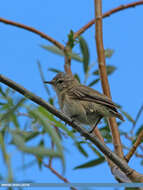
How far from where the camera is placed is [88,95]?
372 cm

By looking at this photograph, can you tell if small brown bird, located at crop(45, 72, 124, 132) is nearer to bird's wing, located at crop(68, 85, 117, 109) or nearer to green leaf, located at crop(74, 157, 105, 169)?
bird's wing, located at crop(68, 85, 117, 109)

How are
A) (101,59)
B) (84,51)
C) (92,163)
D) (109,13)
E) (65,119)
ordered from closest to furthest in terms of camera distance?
(65,119) → (92,163) → (101,59) → (84,51) → (109,13)

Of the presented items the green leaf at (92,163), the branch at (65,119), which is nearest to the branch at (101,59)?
the green leaf at (92,163)

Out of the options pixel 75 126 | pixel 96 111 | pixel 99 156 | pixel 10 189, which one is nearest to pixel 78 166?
pixel 99 156

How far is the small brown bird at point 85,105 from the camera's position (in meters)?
3.43

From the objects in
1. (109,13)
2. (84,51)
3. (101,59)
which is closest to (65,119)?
(101,59)

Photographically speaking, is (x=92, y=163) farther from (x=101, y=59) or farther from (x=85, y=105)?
(x=85, y=105)

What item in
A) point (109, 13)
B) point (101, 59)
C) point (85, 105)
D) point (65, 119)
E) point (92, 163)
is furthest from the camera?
point (85, 105)

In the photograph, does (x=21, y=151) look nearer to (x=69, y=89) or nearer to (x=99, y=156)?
(x=99, y=156)

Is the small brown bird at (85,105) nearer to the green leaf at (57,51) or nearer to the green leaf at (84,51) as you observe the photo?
the green leaf at (84,51)

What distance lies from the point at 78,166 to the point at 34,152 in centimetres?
152

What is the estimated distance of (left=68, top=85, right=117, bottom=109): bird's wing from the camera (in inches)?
134

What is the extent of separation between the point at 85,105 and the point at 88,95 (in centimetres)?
12

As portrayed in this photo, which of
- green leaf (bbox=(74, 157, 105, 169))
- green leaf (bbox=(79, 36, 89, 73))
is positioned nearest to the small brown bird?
green leaf (bbox=(79, 36, 89, 73))
